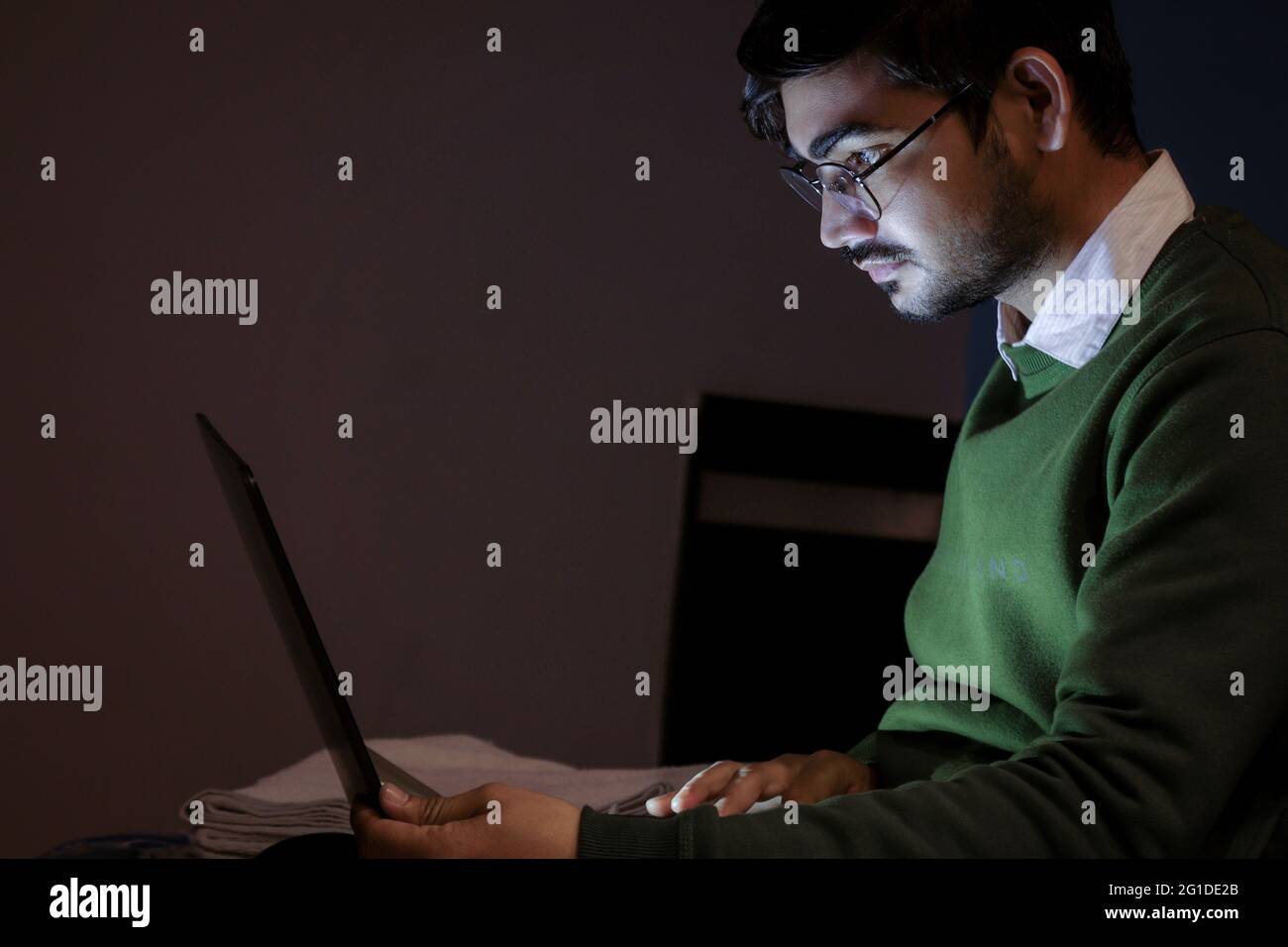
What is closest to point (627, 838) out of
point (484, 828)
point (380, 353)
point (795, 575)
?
point (484, 828)

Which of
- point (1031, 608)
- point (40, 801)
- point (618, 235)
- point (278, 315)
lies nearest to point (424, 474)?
point (278, 315)

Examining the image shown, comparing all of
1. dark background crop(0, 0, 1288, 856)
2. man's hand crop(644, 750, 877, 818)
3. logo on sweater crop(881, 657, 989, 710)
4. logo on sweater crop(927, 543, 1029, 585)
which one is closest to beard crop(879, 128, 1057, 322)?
logo on sweater crop(927, 543, 1029, 585)

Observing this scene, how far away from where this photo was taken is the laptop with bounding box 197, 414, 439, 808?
737 millimetres

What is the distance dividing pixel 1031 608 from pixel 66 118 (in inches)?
78.5

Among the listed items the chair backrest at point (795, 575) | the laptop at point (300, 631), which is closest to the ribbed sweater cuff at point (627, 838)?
the laptop at point (300, 631)

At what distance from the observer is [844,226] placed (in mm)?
1139

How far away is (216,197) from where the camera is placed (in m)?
2.13

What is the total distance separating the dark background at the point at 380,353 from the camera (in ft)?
6.72

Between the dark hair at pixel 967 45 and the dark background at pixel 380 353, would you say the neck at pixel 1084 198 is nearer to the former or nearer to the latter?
the dark hair at pixel 967 45

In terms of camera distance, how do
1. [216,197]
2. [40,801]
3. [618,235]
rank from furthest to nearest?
[618,235] < [216,197] < [40,801]

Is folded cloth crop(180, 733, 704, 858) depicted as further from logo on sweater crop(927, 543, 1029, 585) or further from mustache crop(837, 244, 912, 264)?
mustache crop(837, 244, 912, 264)

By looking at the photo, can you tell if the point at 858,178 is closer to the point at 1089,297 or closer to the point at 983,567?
the point at 1089,297

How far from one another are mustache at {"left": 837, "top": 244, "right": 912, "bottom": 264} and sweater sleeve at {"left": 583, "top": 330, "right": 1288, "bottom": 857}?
16.3 inches
